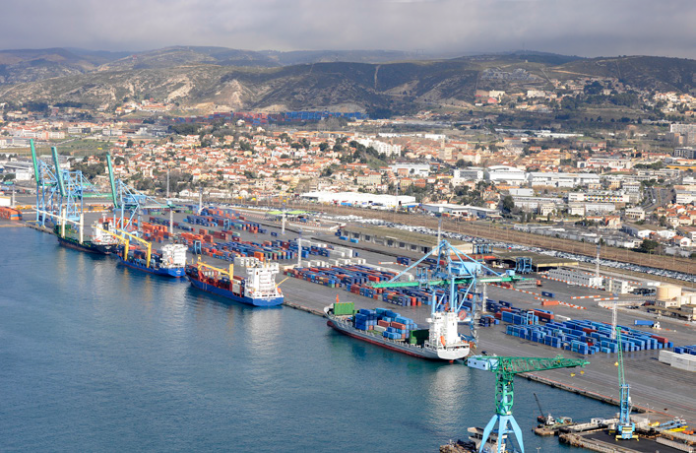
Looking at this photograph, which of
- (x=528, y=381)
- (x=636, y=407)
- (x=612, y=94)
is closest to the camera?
(x=636, y=407)

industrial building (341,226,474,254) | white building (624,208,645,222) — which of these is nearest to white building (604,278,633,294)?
industrial building (341,226,474,254)

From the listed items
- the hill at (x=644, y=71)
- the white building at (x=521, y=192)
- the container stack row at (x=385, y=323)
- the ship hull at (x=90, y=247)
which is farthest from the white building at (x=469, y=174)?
the hill at (x=644, y=71)

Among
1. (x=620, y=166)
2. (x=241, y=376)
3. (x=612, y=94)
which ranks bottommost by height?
(x=241, y=376)

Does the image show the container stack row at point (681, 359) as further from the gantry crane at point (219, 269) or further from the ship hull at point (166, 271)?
the ship hull at point (166, 271)

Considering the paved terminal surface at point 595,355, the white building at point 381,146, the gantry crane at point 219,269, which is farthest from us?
the white building at point 381,146

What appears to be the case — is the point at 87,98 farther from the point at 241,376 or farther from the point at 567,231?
the point at 241,376

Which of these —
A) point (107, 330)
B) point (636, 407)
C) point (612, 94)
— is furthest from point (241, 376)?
point (612, 94)

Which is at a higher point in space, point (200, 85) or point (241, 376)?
point (200, 85)
